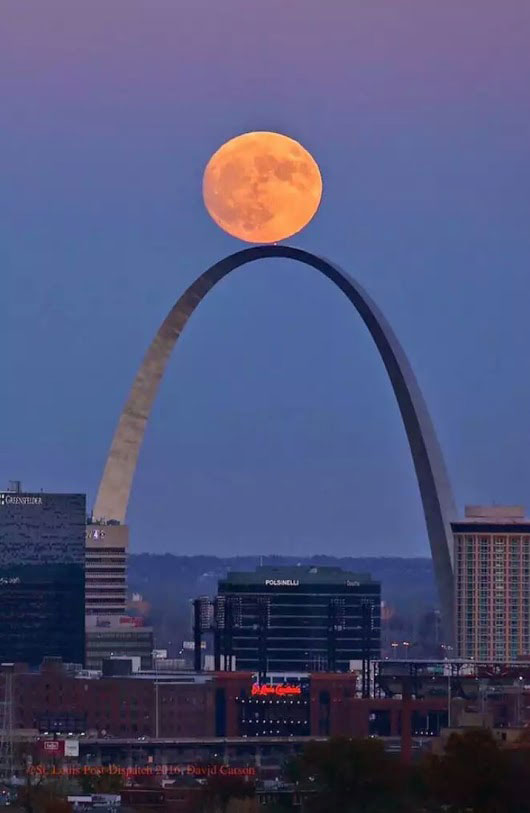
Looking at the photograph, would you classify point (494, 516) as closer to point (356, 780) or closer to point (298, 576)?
point (298, 576)

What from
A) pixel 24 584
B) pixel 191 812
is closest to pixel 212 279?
pixel 24 584

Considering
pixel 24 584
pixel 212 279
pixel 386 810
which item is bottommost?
pixel 386 810

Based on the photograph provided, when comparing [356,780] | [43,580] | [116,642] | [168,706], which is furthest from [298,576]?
[356,780]

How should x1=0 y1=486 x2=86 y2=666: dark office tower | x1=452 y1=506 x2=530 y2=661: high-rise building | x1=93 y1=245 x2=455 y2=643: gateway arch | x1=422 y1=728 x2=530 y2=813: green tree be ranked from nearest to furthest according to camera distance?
x1=422 y1=728 x2=530 y2=813: green tree < x1=93 y1=245 x2=455 y2=643: gateway arch < x1=0 y1=486 x2=86 y2=666: dark office tower < x1=452 y1=506 x2=530 y2=661: high-rise building

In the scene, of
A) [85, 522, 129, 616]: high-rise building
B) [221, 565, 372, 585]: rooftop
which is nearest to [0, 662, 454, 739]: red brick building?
[85, 522, 129, 616]: high-rise building

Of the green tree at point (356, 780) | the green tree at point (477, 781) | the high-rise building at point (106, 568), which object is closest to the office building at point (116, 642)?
the high-rise building at point (106, 568)

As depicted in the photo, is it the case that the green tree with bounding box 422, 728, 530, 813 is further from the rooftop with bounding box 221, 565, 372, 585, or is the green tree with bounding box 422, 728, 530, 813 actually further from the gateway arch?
the rooftop with bounding box 221, 565, 372, 585

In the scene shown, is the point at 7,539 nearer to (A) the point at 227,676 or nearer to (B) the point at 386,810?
(A) the point at 227,676
